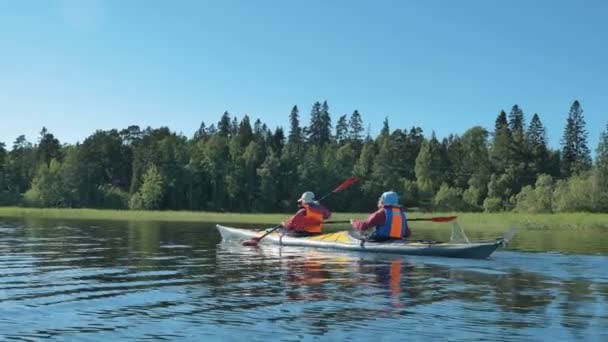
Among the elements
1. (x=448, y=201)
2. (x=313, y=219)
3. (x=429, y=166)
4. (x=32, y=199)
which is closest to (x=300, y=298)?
(x=313, y=219)

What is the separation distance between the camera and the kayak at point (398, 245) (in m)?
20.8

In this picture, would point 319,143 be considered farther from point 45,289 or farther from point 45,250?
point 45,289

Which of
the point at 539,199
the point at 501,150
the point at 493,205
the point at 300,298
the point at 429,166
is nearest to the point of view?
the point at 300,298

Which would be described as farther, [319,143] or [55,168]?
[319,143]

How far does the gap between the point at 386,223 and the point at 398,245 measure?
1.13 m

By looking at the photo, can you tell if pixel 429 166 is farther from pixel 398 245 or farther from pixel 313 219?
pixel 398 245

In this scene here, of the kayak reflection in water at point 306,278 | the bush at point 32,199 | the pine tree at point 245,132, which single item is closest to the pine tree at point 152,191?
the bush at point 32,199

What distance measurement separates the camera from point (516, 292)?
13.9 m

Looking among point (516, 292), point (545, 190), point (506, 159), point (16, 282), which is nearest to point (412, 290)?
point (516, 292)

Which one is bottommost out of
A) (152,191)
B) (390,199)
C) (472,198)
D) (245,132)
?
(390,199)

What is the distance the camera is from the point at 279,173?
10931cm

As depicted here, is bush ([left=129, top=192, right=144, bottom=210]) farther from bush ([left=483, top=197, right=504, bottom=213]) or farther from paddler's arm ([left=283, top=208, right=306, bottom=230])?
paddler's arm ([left=283, top=208, right=306, bottom=230])

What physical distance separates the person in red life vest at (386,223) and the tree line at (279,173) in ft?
216

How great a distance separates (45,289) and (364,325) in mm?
6764
